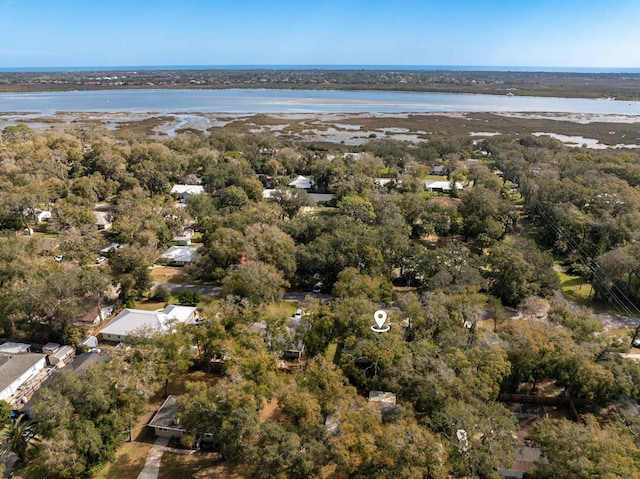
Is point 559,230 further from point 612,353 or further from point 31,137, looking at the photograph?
point 31,137

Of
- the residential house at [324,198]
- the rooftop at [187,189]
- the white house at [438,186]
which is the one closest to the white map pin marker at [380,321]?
the residential house at [324,198]

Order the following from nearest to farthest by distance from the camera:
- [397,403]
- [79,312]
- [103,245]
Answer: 1. [397,403]
2. [79,312]
3. [103,245]

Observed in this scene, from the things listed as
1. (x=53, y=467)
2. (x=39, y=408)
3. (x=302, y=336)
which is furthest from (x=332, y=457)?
(x=39, y=408)

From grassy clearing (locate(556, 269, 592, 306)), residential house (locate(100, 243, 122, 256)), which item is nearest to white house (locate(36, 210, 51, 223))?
residential house (locate(100, 243, 122, 256))

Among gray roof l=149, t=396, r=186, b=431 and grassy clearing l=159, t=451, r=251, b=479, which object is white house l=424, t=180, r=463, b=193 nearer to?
gray roof l=149, t=396, r=186, b=431

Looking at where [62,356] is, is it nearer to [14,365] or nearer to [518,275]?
[14,365]
